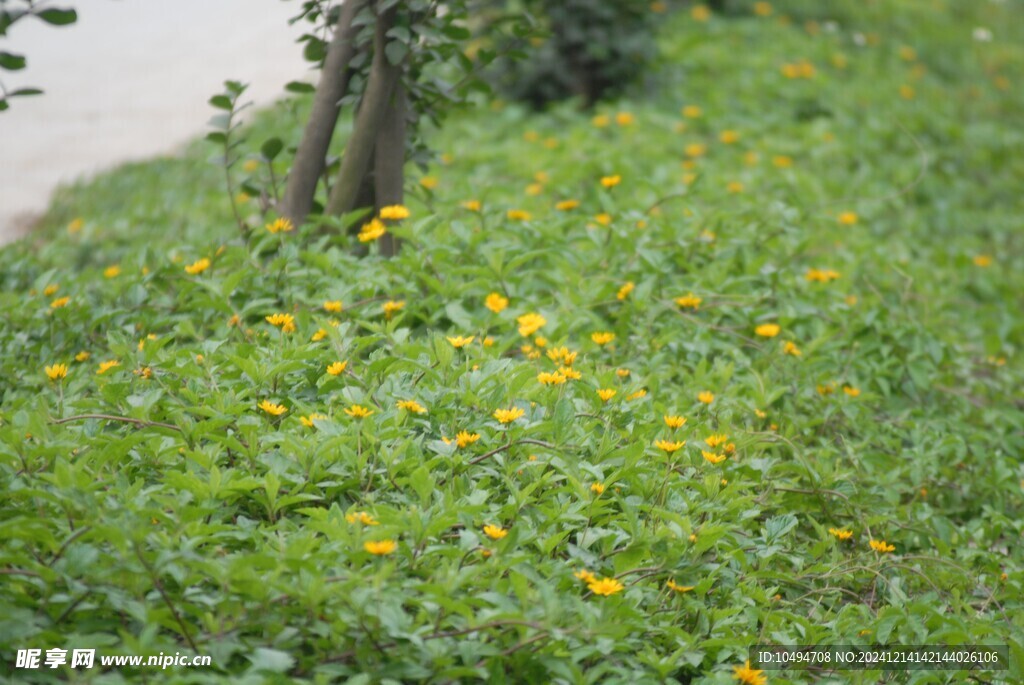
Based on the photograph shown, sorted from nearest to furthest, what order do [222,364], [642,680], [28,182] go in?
[642,680] < [222,364] < [28,182]

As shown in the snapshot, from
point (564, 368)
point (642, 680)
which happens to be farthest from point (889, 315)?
point (642, 680)

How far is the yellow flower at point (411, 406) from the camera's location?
2105 millimetres

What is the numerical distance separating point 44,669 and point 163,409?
2.45ft

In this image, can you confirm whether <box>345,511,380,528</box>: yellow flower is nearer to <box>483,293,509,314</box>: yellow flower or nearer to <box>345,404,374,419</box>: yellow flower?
<box>345,404,374,419</box>: yellow flower

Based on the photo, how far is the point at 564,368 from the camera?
2277mm

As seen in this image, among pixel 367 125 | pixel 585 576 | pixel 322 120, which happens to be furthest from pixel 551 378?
pixel 322 120

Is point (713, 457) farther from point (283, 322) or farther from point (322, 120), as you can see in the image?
point (322, 120)

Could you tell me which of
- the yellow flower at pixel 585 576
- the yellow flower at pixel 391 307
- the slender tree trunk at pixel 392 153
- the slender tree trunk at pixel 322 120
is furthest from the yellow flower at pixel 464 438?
the slender tree trunk at pixel 322 120

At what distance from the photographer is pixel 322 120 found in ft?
10.4

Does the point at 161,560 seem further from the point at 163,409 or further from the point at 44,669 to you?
the point at 163,409

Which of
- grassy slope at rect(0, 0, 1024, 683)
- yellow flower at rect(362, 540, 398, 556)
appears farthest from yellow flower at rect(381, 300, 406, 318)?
yellow flower at rect(362, 540, 398, 556)

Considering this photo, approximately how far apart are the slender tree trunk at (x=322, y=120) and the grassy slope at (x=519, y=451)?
7.6 inches

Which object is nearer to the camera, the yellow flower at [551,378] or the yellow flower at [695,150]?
the yellow flower at [551,378]

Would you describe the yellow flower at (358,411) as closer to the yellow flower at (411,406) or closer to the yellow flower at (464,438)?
the yellow flower at (411,406)
